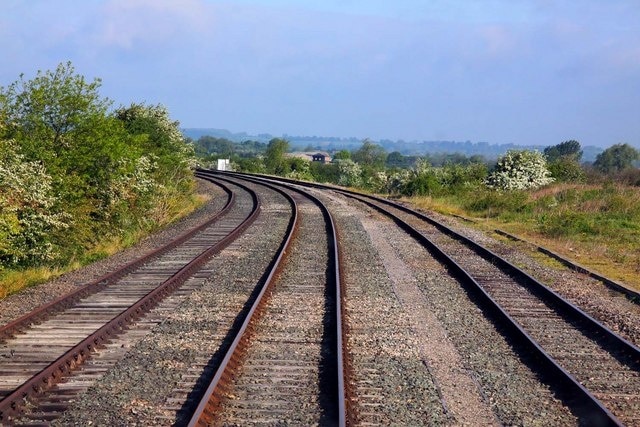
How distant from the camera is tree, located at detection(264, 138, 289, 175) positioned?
9231cm

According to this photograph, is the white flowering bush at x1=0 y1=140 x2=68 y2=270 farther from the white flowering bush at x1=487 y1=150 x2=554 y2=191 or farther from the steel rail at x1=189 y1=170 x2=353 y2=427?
the white flowering bush at x1=487 y1=150 x2=554 y2=191

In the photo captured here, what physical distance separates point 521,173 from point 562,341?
1325 inches

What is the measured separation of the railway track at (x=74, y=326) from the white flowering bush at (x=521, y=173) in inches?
1095

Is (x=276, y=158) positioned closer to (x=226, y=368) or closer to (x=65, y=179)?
(x=65, y=179)

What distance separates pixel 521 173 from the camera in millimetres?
42875

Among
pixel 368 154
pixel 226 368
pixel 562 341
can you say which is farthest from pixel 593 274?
pixel 368 154

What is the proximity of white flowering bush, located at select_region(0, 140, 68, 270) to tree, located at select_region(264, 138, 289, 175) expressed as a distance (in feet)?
240

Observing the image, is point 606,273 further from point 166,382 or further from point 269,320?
point 166,382

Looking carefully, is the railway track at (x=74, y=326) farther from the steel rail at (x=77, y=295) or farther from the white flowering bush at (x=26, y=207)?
the white flowering bush at (x=26, y=207)

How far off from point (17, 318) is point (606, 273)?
1313cm

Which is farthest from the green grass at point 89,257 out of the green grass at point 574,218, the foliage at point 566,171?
the foliage at point 566,171

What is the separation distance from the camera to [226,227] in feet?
76.6

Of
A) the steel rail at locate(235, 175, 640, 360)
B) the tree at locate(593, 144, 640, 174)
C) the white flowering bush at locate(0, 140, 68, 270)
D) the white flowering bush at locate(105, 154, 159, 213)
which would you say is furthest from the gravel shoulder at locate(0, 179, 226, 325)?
the tree at locate(593, 144, 640, 174)

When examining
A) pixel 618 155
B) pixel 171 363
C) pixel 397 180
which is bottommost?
pixel 171 363
